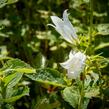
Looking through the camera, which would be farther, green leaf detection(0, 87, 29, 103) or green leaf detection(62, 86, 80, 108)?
green leaf detection(62, 86, 80, 108)

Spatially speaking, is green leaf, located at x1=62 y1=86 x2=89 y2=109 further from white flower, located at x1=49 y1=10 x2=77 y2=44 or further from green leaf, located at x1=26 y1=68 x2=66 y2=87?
white flower, located at x1=49 y1=10 x2=77 y2=44

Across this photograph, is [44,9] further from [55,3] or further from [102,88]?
[102,88]

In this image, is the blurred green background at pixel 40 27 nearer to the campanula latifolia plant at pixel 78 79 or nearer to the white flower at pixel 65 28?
the campanula latifolia plant at pixel 78 79

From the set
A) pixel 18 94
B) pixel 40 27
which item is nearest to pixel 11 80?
pixel 18 94

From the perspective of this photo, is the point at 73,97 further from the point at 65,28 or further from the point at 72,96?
the point at 65,28

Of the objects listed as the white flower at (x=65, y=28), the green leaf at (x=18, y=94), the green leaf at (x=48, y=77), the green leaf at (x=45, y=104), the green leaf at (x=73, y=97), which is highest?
the white flower at (x=65, y=28)

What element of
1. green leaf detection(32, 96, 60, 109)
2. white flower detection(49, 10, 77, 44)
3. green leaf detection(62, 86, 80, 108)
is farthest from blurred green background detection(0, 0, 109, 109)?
white flower detection(49, 10, 77, 44)

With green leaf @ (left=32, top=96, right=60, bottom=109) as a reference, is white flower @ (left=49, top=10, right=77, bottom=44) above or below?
above

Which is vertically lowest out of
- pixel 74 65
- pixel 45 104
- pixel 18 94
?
pixel 45 104

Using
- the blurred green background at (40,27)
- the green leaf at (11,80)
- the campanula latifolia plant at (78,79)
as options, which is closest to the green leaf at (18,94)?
the green leaf at (11,80)
